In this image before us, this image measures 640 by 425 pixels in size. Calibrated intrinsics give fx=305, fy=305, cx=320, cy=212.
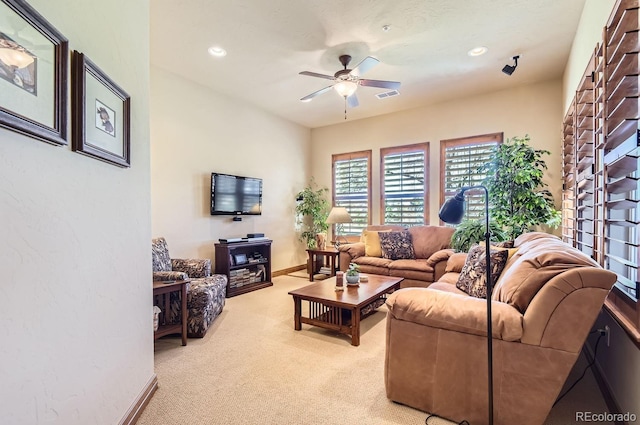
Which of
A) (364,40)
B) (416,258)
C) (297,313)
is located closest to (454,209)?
(297,313)

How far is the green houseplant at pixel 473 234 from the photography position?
4.00 metres

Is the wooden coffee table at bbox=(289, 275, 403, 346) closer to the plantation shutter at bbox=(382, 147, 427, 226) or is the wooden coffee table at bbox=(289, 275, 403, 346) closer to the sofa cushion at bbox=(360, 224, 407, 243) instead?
the sofa cushion at bbox=(360, 224, 407, 243)

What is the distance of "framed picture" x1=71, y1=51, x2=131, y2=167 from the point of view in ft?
4.27

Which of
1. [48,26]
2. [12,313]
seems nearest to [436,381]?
[12,313]

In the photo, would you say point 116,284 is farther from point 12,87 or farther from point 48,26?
point 48,26

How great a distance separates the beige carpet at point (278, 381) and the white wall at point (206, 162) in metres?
1.67

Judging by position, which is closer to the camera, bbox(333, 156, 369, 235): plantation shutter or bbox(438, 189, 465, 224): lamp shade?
bbox(438, 189, 465, 224): lamp shade

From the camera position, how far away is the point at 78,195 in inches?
53.1

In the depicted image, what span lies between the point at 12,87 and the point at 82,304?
2.94 feet

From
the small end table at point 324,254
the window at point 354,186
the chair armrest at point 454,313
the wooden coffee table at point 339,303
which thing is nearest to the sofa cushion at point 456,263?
the wooden coffee table at point 339,303

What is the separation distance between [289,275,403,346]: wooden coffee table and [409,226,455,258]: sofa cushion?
152 centimetres

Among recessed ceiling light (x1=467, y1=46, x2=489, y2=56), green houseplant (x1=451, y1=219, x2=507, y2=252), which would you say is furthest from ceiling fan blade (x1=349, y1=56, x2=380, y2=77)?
green houseplant (x1=451, y1=219, x2=507, y2=252)

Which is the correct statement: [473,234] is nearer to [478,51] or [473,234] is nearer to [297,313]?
[478,51]

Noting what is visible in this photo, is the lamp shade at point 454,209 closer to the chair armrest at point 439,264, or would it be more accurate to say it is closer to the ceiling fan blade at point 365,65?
the ceiling fan blade at point 365,65
